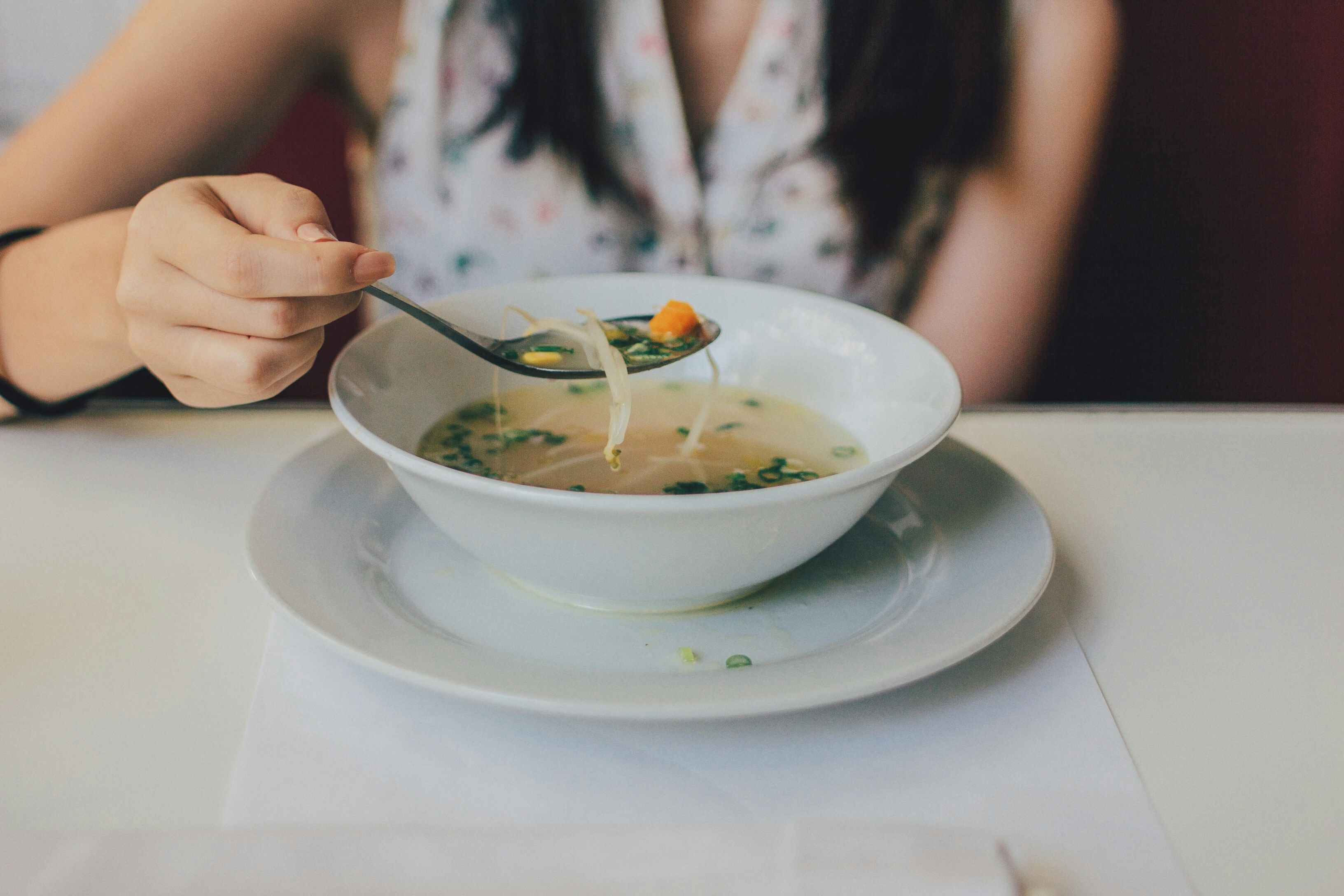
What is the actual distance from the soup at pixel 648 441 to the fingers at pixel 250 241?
18cm

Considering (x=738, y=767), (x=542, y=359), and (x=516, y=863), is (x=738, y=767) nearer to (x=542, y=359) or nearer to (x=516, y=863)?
(x=516, y=863)

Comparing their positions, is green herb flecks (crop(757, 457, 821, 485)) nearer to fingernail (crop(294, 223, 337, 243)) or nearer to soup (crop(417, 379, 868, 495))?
soup (crop(417, 379, 868, 495))

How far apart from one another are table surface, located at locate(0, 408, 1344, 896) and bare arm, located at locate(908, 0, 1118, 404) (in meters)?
0.73

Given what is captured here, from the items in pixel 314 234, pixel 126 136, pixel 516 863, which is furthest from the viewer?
pixel 126 136

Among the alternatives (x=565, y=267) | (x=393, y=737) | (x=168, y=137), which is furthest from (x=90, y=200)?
(x=393, y=737)

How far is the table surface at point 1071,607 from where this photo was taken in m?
0.48

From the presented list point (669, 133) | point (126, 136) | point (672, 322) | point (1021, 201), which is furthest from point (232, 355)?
point (1021, 201)

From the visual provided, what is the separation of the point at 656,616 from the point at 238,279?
331 millimetres

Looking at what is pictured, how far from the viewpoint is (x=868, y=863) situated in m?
0.37

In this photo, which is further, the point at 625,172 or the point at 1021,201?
the point at 1021,201

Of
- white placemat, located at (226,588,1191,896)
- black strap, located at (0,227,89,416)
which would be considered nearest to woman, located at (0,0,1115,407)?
black strap, located at (0,227,89,416)

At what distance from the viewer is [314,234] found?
0.61 m

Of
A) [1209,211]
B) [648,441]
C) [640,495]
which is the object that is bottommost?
[1209,211]

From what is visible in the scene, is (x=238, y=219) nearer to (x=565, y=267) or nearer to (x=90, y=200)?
(x=90, y=200)
